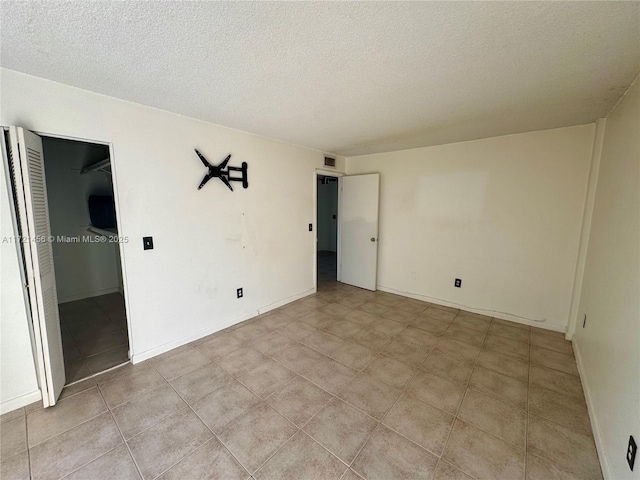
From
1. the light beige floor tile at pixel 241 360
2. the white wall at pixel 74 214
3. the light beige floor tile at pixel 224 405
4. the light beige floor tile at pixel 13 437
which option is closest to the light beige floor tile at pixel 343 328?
the light beige floor tile at pixel 241 360

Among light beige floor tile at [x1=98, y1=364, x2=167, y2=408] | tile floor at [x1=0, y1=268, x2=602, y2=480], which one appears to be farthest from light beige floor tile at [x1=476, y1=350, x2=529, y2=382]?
light beige floor tile at [x1=98, y1=364, x2=167, y2=408]

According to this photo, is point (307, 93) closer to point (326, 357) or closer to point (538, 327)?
point (326, 357)

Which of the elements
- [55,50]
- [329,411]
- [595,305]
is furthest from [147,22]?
[595,305]

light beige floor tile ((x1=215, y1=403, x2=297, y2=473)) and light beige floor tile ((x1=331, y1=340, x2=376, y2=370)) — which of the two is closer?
light beige floor tile ((x1=215, y1=403, x2=297, y2=473))

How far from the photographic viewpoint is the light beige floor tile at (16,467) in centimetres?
135

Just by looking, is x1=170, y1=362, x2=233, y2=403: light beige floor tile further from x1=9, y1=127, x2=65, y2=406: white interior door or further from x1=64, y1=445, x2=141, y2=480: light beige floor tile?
A: x1=9, y1=127, x2=65, y2=406: white interior door

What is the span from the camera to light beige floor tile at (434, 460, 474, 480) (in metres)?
1.35

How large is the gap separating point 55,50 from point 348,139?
257 centimetres

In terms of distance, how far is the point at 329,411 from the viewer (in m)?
1.79

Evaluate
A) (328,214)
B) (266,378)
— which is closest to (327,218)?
(328,214)

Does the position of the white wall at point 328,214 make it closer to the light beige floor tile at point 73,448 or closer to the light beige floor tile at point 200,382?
the light beige floor tile at point 200,382

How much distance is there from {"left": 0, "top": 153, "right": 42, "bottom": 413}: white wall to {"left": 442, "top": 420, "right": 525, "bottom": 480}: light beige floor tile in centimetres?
283

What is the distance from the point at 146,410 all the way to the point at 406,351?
7.12 feet

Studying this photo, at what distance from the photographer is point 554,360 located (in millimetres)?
2377
